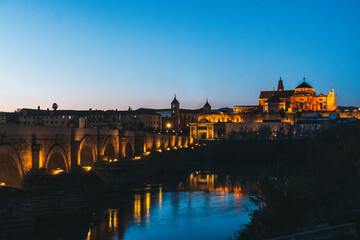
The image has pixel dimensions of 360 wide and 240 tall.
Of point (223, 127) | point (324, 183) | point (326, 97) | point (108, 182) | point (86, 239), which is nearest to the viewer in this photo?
point (86, 239)

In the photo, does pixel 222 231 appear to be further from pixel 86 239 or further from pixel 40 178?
pixel 40 178

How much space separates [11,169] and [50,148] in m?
4.61

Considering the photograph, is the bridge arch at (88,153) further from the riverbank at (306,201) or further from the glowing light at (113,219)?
the riverbank at (306,201)

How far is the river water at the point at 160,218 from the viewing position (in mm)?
20672

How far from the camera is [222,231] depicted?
70.3 feet

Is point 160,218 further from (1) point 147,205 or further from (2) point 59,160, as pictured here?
(2) point 59,160

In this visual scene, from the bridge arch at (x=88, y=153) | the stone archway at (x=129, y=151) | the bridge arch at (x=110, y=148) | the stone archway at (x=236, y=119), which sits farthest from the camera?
the stone archway at (x=236, y=119)

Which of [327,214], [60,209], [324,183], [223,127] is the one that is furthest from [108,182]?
[223,127]

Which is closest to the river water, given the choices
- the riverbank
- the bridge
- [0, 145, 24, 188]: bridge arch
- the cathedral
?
[0, 145, 24, 188]: bridge arch

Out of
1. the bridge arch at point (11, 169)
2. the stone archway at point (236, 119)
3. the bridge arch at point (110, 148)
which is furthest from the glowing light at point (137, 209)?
the stone archway at point (236, 119)

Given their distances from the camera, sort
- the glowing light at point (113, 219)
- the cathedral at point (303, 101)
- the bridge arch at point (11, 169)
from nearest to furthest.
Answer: the bridge arch at point (11, 169)
the glowing light at point (113, 219)
the cathedral at point (303, 101)

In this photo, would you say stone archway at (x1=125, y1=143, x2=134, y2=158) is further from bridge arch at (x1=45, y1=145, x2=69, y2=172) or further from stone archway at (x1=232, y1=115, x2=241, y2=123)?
stone archway at (x1=232, y1=115, x2=241, y2=123)

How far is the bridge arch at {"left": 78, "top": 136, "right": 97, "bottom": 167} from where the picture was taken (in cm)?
3445

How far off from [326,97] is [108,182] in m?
128
